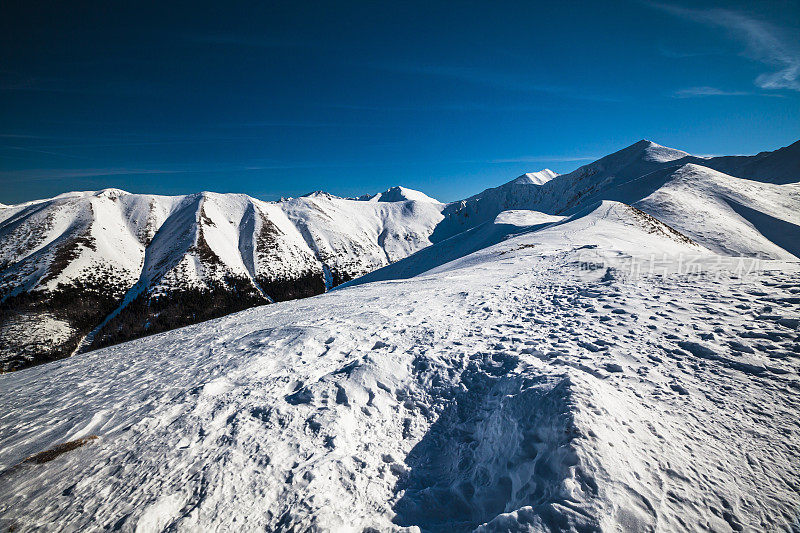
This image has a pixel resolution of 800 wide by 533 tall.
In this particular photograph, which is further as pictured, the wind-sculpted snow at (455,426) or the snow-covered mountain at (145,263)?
the snow-covered mountain at (145,263)

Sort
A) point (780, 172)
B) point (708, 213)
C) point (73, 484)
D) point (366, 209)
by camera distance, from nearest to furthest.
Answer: point (73, 484)
point (708, 213)
point (780, 172)
point (366, 209)

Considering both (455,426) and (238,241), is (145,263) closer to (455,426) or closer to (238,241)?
(238,241)

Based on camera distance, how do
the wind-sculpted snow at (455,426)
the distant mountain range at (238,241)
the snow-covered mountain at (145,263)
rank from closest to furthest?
the wind-sculpted snow at (455,426)
the distant mountain range at (238,241)
the snow-covered mountain at (145,263)

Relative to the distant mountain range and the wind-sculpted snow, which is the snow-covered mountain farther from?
the wind-sculpted snow

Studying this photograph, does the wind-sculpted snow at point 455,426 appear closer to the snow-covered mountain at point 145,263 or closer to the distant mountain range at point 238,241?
the distant mountain range at point 238,241

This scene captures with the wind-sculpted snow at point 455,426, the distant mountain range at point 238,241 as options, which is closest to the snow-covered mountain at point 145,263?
the distant mountain range at point 238,241

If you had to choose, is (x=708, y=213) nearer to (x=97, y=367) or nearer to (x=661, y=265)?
(x=661, y=265)

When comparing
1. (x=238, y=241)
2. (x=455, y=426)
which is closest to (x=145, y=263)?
(x=238, y=241)

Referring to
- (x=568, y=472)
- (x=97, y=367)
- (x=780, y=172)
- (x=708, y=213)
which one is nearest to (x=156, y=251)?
(x=97, y=367)
